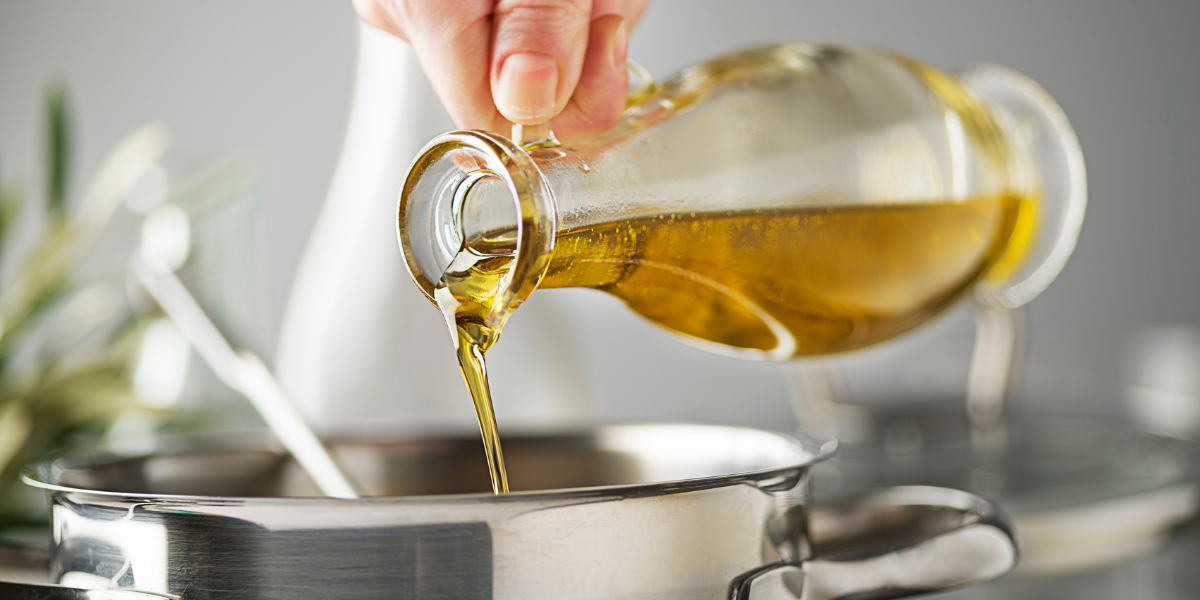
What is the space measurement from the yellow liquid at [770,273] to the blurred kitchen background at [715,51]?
0.43 m

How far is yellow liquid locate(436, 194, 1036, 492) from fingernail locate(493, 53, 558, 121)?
0.04m

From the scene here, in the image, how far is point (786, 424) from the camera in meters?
0.72

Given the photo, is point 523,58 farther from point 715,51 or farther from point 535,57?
point 715,51

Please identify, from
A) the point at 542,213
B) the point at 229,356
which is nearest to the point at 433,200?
the point at 542,213

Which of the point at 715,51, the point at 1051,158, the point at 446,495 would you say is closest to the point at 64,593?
the point at 446,495

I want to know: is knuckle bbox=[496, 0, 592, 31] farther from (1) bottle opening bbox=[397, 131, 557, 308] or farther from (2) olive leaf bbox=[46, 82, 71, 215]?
(2) olive leaf bbox=[46, 82, 71, 215]

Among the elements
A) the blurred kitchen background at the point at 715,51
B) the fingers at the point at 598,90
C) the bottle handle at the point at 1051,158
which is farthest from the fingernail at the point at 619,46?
the blurred kitchen background at the point at 715,51

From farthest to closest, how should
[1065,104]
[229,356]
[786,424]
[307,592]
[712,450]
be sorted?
[1065,104], [786,424], [229,356], [712,450], [307,592]

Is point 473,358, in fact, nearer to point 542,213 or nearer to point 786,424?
point 542,213

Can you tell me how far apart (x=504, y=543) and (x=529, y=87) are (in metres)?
0.12

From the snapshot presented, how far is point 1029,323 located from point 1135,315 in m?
0.13

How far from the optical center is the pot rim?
0.59 ft

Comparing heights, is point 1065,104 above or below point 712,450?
above

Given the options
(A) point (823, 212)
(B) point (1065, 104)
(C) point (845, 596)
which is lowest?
(C) point (845, 596)
